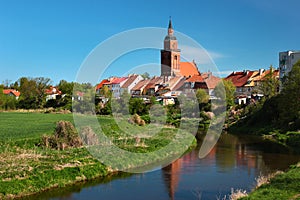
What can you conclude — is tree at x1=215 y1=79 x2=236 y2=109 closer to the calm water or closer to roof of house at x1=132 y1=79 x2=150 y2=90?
roof of house at x1=132 y1=79 x2=150 y2=90

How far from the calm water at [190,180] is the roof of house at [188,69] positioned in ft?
247

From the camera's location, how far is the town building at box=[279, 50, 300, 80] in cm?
7281

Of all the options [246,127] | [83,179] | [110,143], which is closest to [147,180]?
[83,179]

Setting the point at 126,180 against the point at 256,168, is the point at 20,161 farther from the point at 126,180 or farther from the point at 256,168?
the point at 256,168

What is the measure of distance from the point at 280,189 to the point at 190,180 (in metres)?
6.38

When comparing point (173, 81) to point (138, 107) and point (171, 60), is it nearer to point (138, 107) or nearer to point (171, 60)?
point (171, 60)

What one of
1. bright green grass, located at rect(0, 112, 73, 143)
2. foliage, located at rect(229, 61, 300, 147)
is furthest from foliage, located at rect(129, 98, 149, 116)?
bright green grass, located at rect(0, 112, 73, 143)

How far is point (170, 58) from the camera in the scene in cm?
10288

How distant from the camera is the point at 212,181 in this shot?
21484mm

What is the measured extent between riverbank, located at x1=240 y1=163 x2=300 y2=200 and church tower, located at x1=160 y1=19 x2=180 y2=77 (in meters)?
82.2

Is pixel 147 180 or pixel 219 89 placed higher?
pixel 219 89

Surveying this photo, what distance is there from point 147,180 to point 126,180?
1.29m

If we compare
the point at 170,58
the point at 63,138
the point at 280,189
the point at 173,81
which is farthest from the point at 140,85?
the point at 280,189

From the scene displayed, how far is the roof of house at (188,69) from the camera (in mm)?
106375
